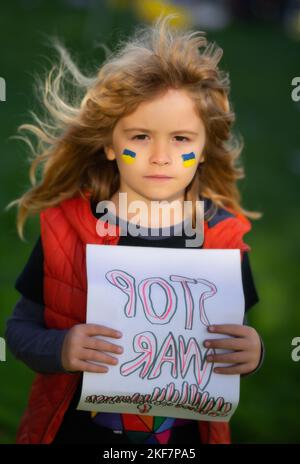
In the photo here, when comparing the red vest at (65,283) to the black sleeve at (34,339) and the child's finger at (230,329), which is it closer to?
→ the black sleeve at (34,339)

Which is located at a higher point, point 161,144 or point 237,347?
point 161,144

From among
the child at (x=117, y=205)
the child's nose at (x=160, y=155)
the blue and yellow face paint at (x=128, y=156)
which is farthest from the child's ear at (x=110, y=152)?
the child's nose at (x=160, y=155)

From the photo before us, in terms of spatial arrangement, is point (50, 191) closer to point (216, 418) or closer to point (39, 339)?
point (39, 339)

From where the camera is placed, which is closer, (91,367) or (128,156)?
(91,367)

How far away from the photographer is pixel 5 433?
11.3 ft

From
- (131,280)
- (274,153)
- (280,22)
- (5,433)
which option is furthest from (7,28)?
(131,280)

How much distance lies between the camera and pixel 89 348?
230cm

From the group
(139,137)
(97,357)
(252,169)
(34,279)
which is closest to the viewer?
(97,357)

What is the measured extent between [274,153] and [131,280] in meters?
6.54

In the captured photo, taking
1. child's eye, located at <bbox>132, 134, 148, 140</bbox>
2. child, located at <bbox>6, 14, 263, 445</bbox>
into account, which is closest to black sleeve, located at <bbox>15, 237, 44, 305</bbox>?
child, located at <bbox>6, 14, 263, 445</bbox>

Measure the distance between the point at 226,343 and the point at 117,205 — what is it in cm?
59

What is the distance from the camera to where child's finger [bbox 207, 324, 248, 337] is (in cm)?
233

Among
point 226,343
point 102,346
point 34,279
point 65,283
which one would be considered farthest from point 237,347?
point 34,279

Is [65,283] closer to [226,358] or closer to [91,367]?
[91,367]
